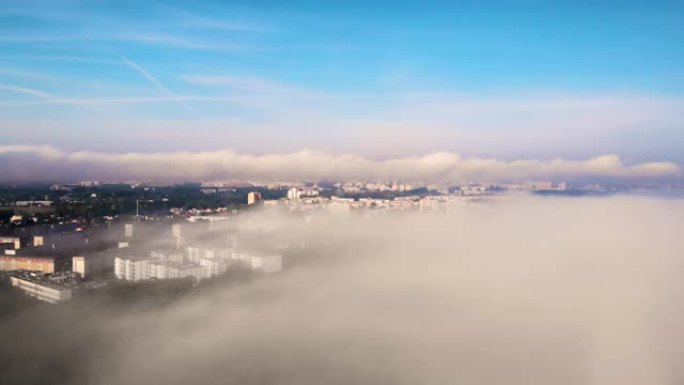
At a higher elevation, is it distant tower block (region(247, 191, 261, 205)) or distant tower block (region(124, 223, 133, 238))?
distant tower block (region(247, 191, 261, 205))

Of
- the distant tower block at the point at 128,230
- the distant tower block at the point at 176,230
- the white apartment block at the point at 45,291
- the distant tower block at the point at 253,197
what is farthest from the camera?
the distant tower block at the point at 253,197

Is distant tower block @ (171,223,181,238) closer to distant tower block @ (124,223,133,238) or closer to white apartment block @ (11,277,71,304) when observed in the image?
distant tower block @ (124,223,133,238)

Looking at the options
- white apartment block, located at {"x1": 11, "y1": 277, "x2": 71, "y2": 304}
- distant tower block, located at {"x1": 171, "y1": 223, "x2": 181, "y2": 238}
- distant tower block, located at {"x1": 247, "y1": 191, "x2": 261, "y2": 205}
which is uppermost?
distant tower block, located at {"x1": 247, "y1": 191, "x2": 261, "y2": 205}

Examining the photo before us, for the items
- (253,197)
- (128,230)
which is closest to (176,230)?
(128,230)

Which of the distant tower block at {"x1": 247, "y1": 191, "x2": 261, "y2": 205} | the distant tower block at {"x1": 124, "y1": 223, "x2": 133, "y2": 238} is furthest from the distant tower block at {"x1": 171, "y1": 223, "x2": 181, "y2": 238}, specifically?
the distant tower block at {"x1": 247, "y1": 191, "x2": 261, "y2": 205}

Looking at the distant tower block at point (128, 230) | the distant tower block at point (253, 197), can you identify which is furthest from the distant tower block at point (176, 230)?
the distant tower block at point (253, 197)

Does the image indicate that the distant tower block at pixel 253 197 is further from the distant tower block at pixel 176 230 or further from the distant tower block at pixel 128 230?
the distant tower block at pixel 128 230

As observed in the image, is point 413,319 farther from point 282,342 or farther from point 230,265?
point 230,265

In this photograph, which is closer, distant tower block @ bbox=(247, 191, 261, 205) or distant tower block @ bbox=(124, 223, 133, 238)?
distant tower block @ bbox=(124, 223, 133, 238)

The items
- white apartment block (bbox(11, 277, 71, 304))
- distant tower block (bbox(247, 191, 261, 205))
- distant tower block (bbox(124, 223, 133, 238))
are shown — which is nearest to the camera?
white apartment block (bbox(11, 277, 71, 304))

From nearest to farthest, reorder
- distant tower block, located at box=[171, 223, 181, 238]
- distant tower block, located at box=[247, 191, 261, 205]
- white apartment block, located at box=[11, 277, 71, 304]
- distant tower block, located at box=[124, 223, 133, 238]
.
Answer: white apartment block, located at box=[11, 277, 71, 304]
distant tower block, located at box=[124, 223, 133, 238]
distant tower block, located at box=[171, 223, 181, 238]
distant tower block, located at box=[247, 191, 261, 205]
